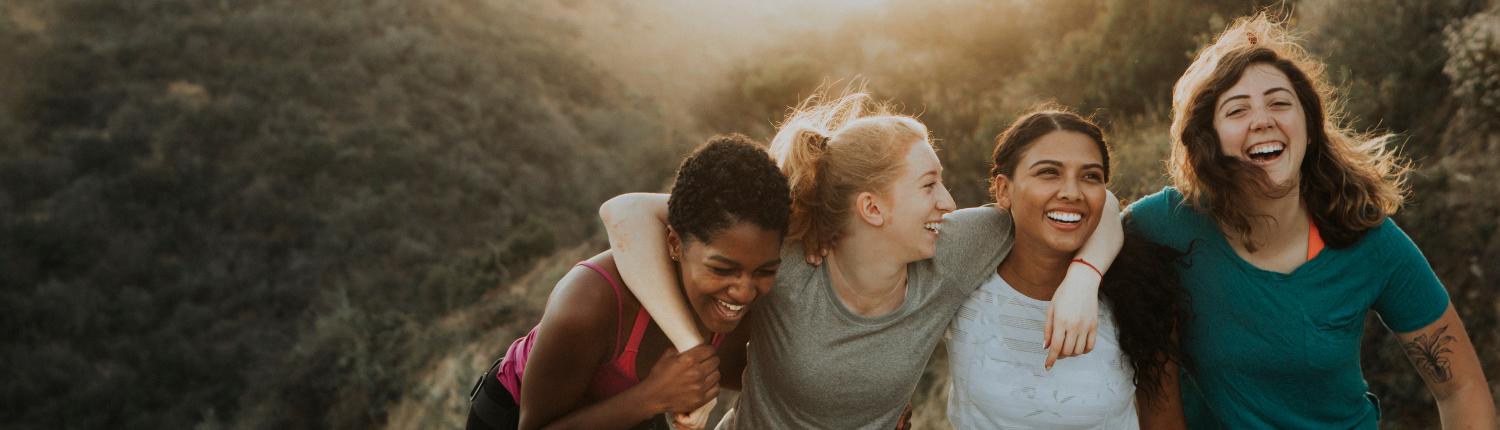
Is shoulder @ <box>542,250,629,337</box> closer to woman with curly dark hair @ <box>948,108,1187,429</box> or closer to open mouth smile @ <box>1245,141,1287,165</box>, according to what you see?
woman with curly dark hair @ <box>948,108,1187,429</box>

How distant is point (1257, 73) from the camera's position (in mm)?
2340

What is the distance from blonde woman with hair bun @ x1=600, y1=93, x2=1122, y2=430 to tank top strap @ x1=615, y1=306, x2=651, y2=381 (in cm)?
12

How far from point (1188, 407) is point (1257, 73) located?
115 cm

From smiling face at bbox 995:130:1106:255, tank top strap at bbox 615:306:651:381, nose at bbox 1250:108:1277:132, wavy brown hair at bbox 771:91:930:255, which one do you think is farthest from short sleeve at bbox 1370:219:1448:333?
tank top strap at bbox 615:306:651:381

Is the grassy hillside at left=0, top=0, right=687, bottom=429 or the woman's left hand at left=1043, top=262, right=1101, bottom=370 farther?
the grassy hillside at left=0, top=0, right=687, bottom=429

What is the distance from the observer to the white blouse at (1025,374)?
2279 millimetres

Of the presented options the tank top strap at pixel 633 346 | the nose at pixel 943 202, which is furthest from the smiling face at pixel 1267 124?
the tank top strap at pixel 633 346

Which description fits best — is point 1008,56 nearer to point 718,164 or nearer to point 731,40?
point 731,40

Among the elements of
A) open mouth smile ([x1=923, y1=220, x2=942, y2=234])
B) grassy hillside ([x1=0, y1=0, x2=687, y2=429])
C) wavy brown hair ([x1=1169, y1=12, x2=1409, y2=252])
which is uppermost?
wavy brown hair ([x1=1169, y1=12, x2=1409, y2=252])

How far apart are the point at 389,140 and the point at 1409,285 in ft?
68.8

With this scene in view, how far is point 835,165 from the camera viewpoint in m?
2.46

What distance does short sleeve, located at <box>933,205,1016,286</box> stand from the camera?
2.46 metres

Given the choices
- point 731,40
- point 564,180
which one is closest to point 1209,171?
point 564,180

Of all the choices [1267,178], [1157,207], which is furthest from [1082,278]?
[1267,178]
